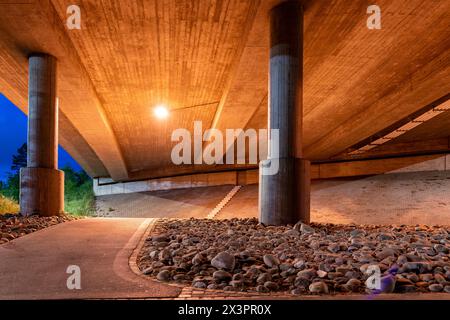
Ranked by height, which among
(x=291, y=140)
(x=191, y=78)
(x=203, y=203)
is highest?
(x=191, y=78)

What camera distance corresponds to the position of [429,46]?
12430 millimetres

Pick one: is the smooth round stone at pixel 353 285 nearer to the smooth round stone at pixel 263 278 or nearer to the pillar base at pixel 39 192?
the smooth round stone at pixel 263 278

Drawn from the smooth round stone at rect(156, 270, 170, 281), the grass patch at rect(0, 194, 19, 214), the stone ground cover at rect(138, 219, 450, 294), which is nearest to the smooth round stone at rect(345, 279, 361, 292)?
the stone ground cover at rect(138, 219, 450, 294)

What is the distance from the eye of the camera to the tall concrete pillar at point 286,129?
9.14 m

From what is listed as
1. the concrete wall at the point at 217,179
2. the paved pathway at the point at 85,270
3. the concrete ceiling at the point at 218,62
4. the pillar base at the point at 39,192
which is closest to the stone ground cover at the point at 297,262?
the paved pathway at the point at 85,270

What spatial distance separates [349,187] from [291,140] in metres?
10.0

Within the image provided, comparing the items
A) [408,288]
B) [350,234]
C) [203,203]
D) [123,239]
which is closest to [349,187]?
[203,203]

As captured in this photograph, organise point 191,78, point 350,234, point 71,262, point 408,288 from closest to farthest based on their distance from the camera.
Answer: point 408,288, point 71,262, point 350,234, point 191,78

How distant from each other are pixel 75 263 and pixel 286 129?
18.4 feet

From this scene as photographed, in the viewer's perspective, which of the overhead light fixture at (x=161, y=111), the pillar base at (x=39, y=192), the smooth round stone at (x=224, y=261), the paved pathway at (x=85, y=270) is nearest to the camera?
the paved pathway at (x=85, y=270)

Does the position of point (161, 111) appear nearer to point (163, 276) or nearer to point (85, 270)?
point (85, 270)

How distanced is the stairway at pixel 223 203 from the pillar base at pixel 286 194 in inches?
331
